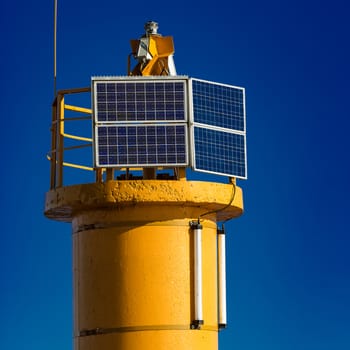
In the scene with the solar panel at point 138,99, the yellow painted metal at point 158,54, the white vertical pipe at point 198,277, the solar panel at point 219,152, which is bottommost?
the white vertical pipe at point 198,277

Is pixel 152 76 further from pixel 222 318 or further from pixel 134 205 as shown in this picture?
pixel 222 318

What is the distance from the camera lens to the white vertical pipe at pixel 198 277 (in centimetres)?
Answer: 2514

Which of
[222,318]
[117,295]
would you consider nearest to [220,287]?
[222,318]

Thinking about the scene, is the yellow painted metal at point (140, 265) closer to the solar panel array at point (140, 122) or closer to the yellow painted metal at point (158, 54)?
the solar panel array at point (140, 122)

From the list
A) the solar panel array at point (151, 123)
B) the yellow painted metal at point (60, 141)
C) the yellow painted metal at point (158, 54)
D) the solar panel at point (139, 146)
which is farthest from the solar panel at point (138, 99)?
the yellow painted metal at point (158, 54)

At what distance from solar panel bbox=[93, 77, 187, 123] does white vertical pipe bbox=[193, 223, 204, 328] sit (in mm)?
2331

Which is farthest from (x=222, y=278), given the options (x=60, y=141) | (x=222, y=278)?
(x=60, y=141)

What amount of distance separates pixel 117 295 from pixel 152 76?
446cm

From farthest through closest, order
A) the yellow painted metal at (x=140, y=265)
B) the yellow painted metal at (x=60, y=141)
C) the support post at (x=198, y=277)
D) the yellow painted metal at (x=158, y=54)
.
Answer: the yellow painted metal at (x=158, y=54), the yellow painted metal at (x=60, y=141), the support post at (x=198, y=277), the yellow painted metal at (x=140, y=265)

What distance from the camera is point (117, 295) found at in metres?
25.0

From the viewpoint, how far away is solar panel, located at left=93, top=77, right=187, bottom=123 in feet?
83.3

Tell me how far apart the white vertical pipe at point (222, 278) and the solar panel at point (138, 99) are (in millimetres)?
2870

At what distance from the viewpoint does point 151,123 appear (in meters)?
25.5

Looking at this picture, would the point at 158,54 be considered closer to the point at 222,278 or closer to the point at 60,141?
the point at 60,141
